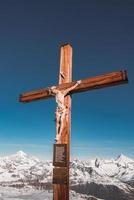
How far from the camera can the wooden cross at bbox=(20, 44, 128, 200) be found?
17.3 ft

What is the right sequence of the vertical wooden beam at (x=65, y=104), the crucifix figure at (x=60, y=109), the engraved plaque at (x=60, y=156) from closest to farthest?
the vertical wooden beam at (x=65, y=104) < the engraved plaque at (x=60, y=156) < the crucifix figure at (x=60, y=109)

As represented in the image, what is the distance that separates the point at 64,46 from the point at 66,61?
334mm

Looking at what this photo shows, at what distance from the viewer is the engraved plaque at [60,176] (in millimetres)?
5258

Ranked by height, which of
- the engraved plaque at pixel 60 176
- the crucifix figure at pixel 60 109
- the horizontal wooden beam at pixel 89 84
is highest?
the horizontal wooden beam at pixel 89 84

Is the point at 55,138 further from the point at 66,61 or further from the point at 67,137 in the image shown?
the point at 66,61

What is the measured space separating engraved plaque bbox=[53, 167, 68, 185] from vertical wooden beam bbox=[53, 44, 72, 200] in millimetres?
54

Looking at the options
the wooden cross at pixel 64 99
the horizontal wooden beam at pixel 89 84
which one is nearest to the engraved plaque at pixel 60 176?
the wooden cross at pixel 64 99

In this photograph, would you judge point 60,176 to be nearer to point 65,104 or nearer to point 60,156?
point 60,156

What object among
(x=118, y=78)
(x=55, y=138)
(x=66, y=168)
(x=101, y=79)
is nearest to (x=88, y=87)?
(x=101, y=79)

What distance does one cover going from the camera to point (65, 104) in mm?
5902

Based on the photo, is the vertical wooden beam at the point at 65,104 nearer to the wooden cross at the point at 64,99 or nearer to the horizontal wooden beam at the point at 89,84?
the wooden cross at the point at 64,99

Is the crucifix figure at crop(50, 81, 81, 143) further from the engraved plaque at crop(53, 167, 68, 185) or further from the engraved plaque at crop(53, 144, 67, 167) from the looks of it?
the engraved plaque at crop(53, 167, 68, 185)

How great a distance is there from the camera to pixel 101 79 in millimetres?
5613

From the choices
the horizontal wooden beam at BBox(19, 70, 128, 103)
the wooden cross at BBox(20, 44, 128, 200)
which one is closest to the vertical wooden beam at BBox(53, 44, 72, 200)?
the wooden cross at BBox(20, 44, 128, 200)
